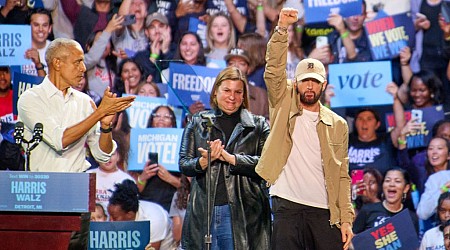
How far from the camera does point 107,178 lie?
7367 millimetres

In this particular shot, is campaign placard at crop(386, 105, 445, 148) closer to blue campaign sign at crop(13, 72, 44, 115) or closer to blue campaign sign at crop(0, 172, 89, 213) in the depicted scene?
blue campaign sign at crop(13, 72, 44, 115)

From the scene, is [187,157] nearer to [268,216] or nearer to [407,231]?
[268,216]

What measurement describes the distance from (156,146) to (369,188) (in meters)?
1.75

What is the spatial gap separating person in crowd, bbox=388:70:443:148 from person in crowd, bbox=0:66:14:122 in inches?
122

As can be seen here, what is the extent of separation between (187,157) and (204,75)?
227cm

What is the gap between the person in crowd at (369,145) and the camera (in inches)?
292

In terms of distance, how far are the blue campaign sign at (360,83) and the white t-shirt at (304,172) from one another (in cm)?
293

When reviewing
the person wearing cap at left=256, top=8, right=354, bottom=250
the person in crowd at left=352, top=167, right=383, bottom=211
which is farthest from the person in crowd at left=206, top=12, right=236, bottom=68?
the person wearing cap at left=256, top=8, right=354, bottom=250

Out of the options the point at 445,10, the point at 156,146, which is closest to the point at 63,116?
the point at 156,146

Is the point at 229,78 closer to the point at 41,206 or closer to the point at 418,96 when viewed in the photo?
the point at 41,206

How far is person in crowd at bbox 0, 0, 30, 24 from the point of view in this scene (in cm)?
760

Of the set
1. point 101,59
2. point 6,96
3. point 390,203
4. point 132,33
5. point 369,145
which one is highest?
point 132,33

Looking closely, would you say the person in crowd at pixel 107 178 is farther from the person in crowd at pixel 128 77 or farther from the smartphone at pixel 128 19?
the smartphone at pixel 128 19

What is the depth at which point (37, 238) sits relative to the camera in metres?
3.93
